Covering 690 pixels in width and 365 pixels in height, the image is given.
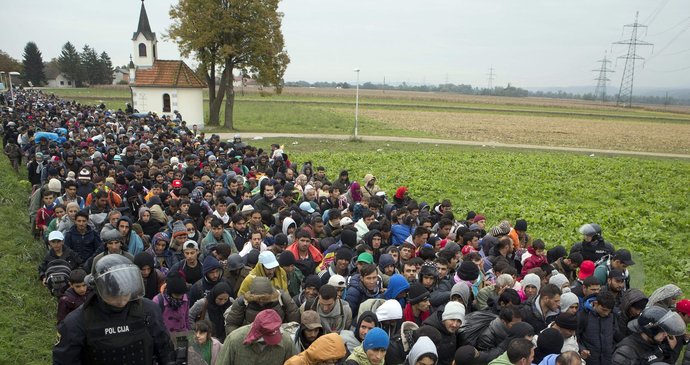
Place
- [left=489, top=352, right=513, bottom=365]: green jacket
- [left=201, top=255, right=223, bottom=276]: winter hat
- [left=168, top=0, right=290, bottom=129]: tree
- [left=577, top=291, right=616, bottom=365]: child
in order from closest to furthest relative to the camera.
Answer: [left=489, top=352, right=513, bottom=365]: green jacket
[left=577, top=291, right=616, bottom=365]: child
[left=201, top=255, right=223, bottom=276]: winter hat
[left=168, top=0, right=290, bottom=129]: tree

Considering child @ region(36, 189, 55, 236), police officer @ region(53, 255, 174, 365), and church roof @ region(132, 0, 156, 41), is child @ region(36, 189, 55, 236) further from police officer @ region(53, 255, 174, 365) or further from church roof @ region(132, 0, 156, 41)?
church roof @ region(132, 0, 156, 41)

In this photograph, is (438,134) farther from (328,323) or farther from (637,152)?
(328,323)

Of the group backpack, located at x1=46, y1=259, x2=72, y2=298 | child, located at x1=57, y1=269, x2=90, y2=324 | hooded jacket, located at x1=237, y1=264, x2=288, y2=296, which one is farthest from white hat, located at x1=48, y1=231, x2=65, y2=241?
hooded jacket, located at x1=237, y1=264, x2=288, y2=296

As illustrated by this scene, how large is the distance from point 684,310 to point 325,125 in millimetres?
42227

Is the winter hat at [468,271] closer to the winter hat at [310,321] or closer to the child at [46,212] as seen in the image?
the winter hat at [310,321]

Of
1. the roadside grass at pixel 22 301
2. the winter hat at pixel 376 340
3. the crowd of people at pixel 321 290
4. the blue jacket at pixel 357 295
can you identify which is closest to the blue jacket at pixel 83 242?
the crowd of people at pixel 321 290

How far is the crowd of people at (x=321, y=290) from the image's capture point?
402 cm

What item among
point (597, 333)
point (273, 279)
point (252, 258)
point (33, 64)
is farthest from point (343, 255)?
point (33, 64)

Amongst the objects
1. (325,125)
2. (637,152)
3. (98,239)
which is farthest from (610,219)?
(325,125)

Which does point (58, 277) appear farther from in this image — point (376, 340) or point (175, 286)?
point (376, 340)

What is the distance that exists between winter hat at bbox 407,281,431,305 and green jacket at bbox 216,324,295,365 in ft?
5.37

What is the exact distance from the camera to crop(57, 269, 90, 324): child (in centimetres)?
565

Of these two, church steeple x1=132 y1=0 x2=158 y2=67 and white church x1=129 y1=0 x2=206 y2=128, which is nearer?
white church x1=129 y1=0 x2=206 y2=128

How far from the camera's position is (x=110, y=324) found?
324cm
